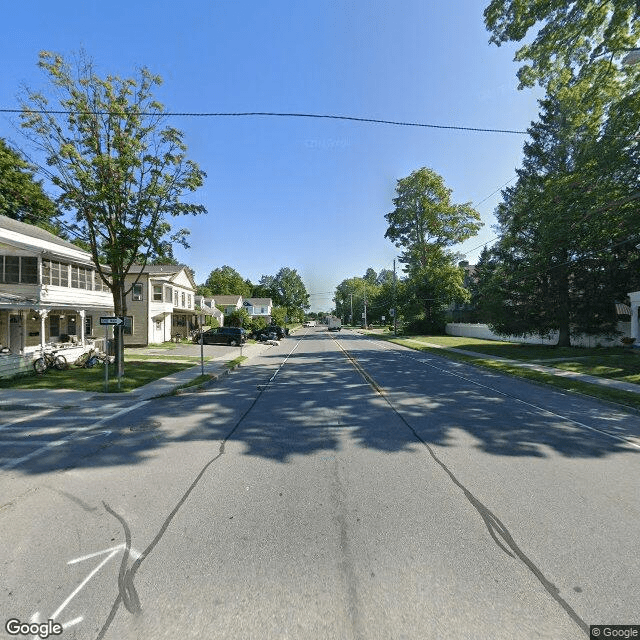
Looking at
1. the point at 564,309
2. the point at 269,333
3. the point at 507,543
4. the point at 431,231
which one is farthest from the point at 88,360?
the point at 431,231

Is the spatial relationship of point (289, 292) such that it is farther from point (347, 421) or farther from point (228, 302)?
point (347, 421)

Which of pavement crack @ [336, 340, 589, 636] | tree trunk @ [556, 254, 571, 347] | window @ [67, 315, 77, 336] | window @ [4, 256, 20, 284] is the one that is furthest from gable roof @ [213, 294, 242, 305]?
pavement crack @ [336, 340, 589, 636]

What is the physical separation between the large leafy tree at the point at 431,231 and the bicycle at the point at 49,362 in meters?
35.5

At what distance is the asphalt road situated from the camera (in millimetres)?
2650

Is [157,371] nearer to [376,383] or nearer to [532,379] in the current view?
[376,383]

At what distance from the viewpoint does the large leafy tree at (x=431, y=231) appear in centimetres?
4322

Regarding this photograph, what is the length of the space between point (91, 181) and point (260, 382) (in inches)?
333

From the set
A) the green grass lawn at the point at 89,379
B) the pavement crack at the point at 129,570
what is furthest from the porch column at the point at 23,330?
the pavement crack at the point at 129,570

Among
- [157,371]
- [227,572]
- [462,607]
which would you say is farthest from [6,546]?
[157,371]

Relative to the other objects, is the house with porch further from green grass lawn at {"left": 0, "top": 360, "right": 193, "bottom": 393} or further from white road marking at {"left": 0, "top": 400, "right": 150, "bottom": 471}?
white road marking at {"left": 0, "top": 400, "right": 150, "bottom": 471}

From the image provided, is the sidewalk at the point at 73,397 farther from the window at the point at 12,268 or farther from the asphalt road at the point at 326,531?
the window at the point at 12,268

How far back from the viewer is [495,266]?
34.4 meters

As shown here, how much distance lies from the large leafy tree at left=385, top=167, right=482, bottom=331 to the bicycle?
3548 cm

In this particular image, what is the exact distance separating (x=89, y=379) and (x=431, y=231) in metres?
39.9
